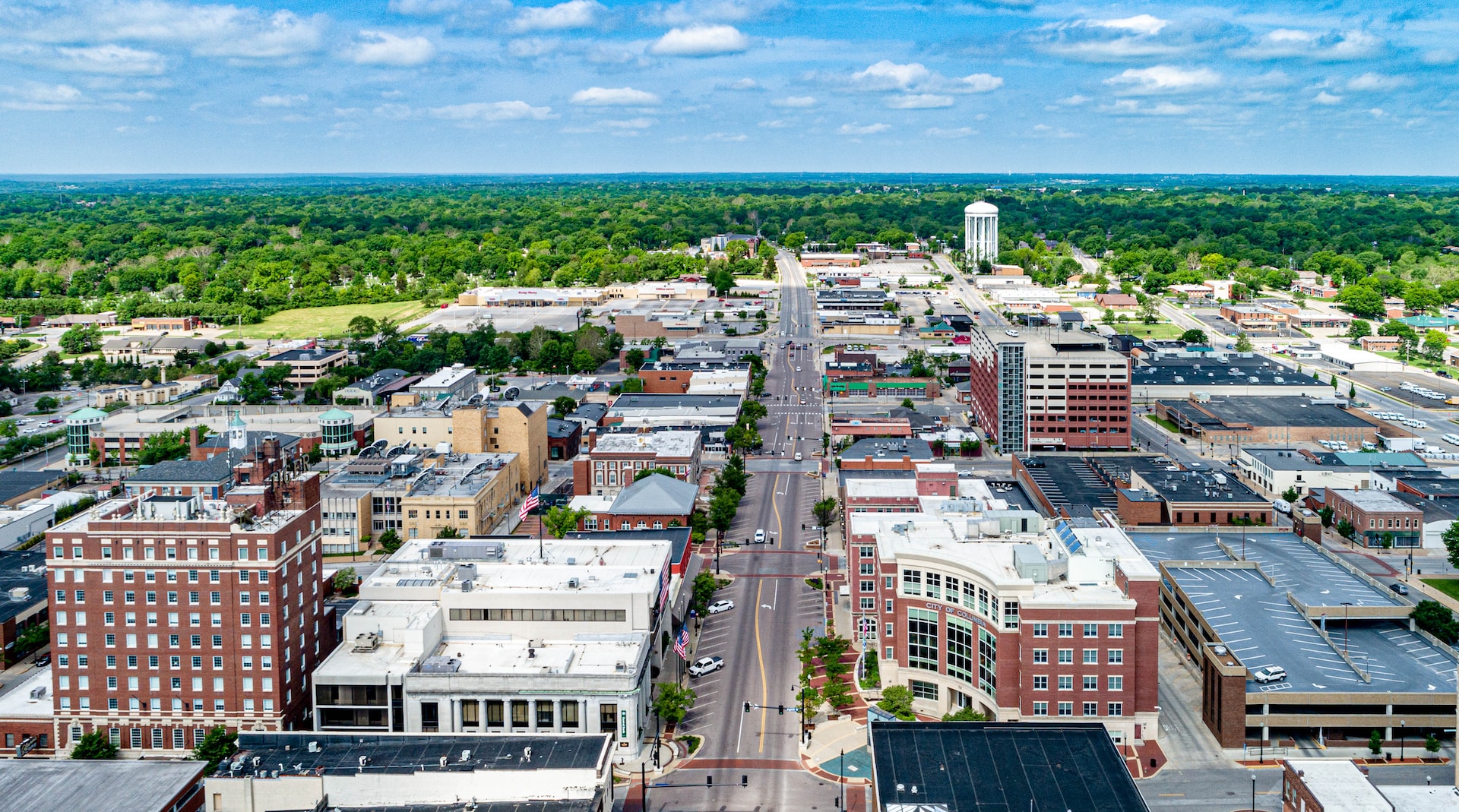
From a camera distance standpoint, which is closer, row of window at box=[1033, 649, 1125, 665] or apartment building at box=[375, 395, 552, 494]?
row of window at box=[1033, 649, 1125, 665]

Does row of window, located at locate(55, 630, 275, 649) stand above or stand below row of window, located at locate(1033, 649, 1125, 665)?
above

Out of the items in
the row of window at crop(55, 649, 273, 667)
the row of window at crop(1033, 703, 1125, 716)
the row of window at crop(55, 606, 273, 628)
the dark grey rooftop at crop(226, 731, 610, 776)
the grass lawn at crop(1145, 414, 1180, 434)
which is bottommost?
the row of window at crop(1033, 703, 1125, 716)

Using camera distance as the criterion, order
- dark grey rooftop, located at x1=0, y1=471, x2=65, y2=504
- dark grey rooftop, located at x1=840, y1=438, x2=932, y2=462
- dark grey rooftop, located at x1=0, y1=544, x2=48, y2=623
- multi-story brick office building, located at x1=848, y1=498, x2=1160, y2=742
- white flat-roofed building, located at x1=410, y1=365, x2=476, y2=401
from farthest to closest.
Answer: white flat-roofed building, located at x1=410, y1=365, x2=476, y2=401 → dark grey rooftop, located at x1=840, y1=438, x2=932, y2=462 → dark grey rooftop, located at x1=0, y1=471, x2=65, y2=504 → dark grey rooftop, located at x1=0, y1=544, x2=48, y2=623 → multi-story brick office building, located at x1=848, y1=498, x2=1160, y2=742

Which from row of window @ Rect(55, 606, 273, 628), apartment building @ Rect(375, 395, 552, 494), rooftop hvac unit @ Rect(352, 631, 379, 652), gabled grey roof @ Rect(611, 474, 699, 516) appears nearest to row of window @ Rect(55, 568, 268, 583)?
row of window @ Rect(55, 606, 273, 628)

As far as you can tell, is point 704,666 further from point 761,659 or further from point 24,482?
point 24,482

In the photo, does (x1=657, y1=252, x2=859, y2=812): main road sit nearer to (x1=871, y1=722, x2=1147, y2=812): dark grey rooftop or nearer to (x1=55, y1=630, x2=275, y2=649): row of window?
(x1=871, y1=722, x2=1147, y2=812): dark grey rooftop

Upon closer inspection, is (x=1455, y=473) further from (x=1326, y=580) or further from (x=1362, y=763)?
(x=1362, y=763)
